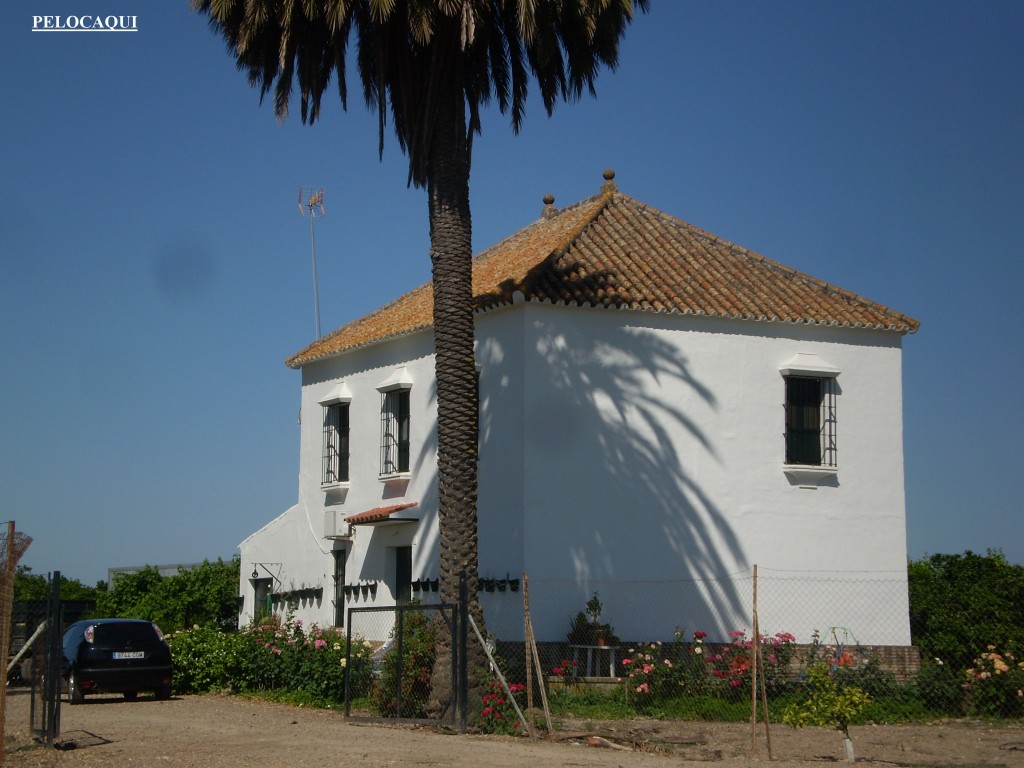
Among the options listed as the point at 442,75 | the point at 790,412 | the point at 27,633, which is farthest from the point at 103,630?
the point at 790,412

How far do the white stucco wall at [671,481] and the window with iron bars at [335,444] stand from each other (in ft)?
11.7

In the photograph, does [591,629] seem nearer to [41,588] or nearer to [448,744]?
[448,744]

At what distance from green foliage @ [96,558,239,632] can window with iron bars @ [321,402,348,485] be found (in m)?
7.71

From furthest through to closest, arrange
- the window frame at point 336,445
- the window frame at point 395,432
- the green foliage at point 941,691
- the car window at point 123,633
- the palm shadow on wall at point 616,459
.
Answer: the window frame at point 336,445 < the window frame at point 395,432 < the palm shadow on wall at point 616,459 < the car window at point 123,633 < the green foliage at point 941,691

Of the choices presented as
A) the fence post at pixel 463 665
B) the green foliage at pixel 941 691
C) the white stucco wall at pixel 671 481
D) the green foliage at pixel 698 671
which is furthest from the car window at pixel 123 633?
the green foliage at pixel 941 691

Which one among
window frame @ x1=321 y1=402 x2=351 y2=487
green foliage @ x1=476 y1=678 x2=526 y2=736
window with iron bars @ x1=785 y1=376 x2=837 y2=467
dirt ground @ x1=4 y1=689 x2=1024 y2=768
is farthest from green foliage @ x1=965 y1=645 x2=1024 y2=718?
window frame @ x1=321 y1=402 x2=351 y2=487

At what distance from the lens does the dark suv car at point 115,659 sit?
20.7 m

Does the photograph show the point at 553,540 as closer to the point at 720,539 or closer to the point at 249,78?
the point at 720,539

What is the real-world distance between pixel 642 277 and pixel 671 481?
3.91m

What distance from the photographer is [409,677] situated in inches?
701

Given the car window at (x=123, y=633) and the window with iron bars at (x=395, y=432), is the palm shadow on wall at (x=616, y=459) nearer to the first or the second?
the window with iron bars at (x=395, y=432)

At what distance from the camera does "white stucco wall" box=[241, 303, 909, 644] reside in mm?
21828

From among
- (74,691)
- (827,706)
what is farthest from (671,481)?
(74,691)

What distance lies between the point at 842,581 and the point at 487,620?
669 centimetres
